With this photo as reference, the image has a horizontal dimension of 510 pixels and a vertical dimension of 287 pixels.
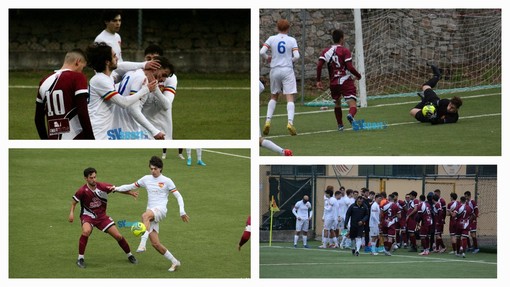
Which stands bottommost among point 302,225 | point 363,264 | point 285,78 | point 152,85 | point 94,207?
point 363,264

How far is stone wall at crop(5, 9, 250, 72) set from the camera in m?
15.6

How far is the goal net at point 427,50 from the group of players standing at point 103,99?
5.29 metres

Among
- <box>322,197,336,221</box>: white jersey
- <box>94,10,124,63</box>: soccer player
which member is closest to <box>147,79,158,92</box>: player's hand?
<box>94,10,124,63</box>: soccer player

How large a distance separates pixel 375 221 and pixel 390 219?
0.18m

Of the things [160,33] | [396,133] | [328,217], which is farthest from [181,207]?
[160,33]

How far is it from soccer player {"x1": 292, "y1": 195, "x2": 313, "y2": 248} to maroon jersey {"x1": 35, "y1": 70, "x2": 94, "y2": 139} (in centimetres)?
402

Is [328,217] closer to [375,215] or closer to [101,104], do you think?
[375,215]

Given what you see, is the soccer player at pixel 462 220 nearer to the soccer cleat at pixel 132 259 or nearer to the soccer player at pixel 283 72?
the soccer player at pixel 283 72

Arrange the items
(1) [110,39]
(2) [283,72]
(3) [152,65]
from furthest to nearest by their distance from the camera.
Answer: (2) [283,72] → (1) [110,39] → (3) [152,65]

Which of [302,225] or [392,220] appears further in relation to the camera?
[392,220]

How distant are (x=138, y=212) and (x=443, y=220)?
368 cm

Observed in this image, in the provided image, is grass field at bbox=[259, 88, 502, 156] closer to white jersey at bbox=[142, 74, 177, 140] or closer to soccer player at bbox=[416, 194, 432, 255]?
soccer player at bbox=[416, 194, 432, 255]

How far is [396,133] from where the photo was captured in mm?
9539
